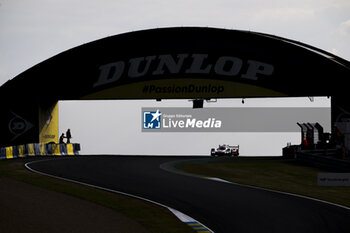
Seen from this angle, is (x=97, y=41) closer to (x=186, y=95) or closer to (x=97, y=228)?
(x=186, y=95)

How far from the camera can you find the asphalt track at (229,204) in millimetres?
11305

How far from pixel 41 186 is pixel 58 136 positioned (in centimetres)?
2329

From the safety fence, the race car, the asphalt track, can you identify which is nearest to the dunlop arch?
the safety fence

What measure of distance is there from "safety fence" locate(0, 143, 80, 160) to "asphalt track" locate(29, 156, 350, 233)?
37.6 ft

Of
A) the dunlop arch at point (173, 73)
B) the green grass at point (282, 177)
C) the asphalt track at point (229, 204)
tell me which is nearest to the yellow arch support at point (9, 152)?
the dunlop arch at point (173, 73)

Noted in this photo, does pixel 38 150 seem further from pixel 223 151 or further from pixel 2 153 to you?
pixel 223 151

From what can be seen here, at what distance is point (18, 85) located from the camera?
38094 millimetres

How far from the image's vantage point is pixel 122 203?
46.9 ft

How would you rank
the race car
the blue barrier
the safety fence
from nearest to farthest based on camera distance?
the blue barrier
the safety fence
the race car

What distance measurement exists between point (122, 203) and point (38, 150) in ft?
72.7

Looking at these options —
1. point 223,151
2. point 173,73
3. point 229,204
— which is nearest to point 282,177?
point 229,204

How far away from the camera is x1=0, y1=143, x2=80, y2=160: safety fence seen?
3182cm

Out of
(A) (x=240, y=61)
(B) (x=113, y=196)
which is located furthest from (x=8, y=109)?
(B) (x=113, y=196)

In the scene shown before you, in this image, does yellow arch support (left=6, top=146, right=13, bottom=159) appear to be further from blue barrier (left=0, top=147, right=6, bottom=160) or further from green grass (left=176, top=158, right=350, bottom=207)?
green grass (left=176, top=158, right=350, bottom=207)
